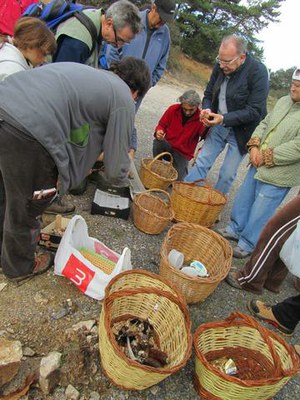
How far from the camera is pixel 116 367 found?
1813mm

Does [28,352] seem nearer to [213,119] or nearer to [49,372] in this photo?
[49,372]

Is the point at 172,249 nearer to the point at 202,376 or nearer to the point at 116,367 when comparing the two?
the point at 202,376

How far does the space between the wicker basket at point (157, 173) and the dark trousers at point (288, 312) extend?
2017mm

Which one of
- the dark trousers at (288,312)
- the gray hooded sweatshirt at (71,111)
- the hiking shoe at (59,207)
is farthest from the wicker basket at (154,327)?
the hiking shoe at (59,207)

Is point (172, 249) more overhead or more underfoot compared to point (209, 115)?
more underfoot

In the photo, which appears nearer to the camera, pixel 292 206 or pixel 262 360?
pixel 262 360

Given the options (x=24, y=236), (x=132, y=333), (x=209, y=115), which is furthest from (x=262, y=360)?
(x=209, y=115)

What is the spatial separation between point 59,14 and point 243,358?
290 centimetres

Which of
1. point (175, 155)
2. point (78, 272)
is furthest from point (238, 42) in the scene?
point (78, 272)

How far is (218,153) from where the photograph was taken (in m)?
4.21

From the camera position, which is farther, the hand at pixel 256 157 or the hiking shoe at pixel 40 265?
the hand at pixel 256 157

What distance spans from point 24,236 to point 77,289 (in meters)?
0.66

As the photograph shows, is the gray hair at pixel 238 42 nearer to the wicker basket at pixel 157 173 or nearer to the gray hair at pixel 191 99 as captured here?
the gray hair at pixel 191 99

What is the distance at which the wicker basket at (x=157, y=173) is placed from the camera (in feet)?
13.9
